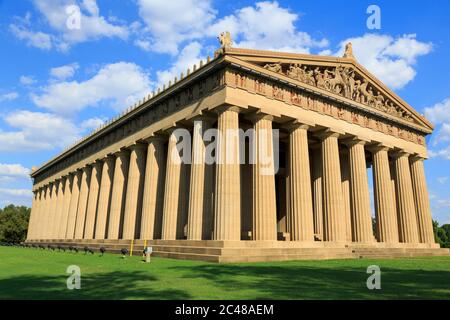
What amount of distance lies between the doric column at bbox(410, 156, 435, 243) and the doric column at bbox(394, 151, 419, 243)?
155 centimetres

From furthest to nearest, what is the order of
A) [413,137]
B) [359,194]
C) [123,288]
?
[413,137]
[359,194]
[123,288]

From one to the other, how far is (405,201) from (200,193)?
28845mm

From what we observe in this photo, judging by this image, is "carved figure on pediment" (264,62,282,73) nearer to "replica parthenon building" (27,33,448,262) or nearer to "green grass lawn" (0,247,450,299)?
"replica parthenon building" (27,33,448,262)

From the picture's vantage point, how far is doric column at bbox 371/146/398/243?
4150 cm

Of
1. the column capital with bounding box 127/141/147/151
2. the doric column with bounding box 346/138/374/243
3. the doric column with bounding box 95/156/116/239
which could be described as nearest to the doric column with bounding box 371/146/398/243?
the doric column with bounding box 346/138/374/243

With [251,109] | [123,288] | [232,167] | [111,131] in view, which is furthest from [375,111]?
[123,288]

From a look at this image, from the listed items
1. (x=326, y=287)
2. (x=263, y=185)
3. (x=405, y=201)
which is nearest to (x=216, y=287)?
(x=326, y=287)

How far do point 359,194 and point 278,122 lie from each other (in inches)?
484

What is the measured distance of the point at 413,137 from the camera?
161ft

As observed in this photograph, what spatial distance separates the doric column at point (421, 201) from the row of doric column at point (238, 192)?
0.13 metres

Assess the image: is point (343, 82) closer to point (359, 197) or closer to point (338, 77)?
point (338, 77)

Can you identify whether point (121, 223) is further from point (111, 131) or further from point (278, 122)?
point (278, 122)
